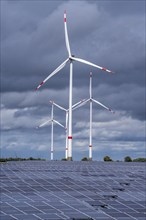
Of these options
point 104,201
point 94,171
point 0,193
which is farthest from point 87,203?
point 94,171

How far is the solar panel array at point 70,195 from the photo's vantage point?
193 ft

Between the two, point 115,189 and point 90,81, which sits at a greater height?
point 90,81

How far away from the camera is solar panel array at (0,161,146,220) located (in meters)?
58.9

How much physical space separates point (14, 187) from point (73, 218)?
1611 cm

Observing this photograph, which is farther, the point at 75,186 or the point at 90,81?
the point at 90,81

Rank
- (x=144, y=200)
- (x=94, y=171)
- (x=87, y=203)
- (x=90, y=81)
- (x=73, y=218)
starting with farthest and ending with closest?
(x=90, y=81) → (x=94, y=171) → (x=144, y=200) → (x=87, y=203) → (x=73, y=218)

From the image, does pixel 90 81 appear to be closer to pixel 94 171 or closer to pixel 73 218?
pixel 94 171

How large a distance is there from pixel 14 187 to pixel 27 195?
483 cm

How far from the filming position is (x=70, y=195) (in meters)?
67.4

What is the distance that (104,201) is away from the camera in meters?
65.3

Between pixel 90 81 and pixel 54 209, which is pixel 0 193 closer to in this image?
pixel 54 209

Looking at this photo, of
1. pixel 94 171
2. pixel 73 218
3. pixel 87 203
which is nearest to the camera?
pixel 73 218

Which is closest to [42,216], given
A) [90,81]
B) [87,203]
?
[87,203]

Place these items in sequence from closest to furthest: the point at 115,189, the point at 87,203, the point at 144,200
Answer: the point at 87,203 < the point at 144,200 < the point at 115,189
